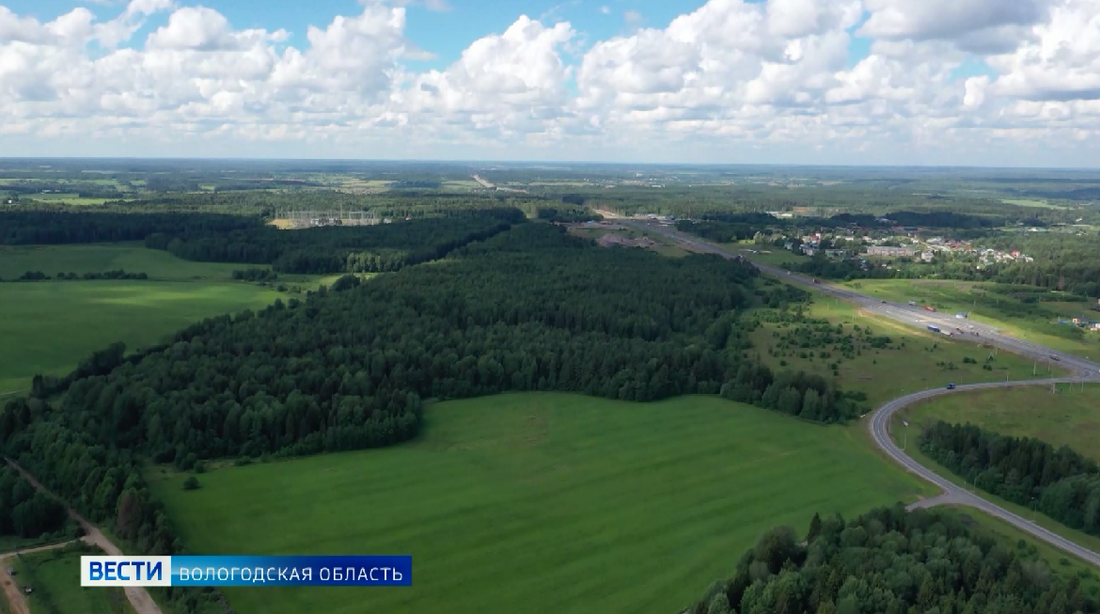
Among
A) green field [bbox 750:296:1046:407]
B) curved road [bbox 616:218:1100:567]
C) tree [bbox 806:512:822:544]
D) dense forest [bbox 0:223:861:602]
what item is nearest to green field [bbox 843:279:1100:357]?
curved road [bbox 616:218:1100:567]

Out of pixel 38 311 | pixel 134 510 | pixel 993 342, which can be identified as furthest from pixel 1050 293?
pixel 38 311

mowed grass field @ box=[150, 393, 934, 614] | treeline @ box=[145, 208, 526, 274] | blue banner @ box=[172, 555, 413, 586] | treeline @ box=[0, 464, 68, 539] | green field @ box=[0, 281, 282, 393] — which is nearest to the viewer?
blue banner @ box=[172, 555, 413, 586]

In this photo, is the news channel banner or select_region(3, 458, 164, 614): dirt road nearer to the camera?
the news channel banner

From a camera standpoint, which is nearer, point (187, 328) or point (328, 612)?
point (328, 612)

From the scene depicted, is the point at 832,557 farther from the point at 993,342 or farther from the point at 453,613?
the point at 993,342

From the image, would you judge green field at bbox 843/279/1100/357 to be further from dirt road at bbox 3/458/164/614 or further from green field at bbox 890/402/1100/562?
dirt road at bbox 3/458/164/614

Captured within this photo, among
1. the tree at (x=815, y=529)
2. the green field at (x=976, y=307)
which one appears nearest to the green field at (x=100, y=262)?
the tree at (x=815, y=529)
